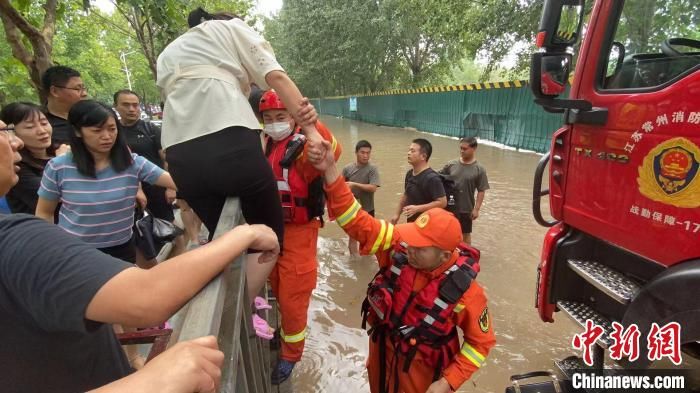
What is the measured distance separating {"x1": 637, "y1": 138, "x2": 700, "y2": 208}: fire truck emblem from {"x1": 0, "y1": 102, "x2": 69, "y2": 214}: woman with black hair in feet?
11.4

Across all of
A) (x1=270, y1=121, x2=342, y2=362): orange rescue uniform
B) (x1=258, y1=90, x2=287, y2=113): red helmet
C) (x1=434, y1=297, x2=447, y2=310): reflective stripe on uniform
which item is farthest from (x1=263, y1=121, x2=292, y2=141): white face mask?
(x1=434, y1=297, x2=447, y2=310): reflective stripe on uniform

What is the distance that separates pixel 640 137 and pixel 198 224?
12.8 feet

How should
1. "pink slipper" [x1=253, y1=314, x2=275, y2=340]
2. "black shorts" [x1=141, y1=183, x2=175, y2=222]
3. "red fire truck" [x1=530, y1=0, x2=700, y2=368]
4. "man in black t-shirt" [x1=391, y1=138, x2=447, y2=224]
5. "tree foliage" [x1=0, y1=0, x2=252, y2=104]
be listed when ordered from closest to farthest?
"red fire truck" [x1=530, y1=0, x2=700, y2=368]
"pink slipper" [x1=253, y1=314, x2=275, y2=340]
"tree foliage" [x1=0, y1=0, x2=252, y2=104]
"man in black t-shirt" [x1=391, y1=138, x2=447, y2=224]
"black shorts" [x1=141, y1=183, x2=175, y2=222]

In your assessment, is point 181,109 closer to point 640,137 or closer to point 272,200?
point 272,200

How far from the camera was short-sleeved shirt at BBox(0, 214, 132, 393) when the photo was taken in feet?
2.32

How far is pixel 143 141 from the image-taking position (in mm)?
4098

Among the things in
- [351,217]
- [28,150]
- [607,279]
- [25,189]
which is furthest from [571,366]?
[28,150]

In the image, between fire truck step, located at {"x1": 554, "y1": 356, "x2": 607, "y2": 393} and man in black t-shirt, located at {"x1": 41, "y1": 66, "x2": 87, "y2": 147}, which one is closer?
fire truck step, located at {"x1": 554, "y1": 356, "x2": 607, "y2": 393}

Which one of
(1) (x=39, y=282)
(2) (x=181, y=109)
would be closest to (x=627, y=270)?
(2) (x=181, y=109)

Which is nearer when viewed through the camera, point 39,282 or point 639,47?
point 39,282

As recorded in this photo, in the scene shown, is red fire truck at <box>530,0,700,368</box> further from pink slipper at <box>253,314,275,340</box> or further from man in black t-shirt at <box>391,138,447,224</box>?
pink slipper at <box>253,314,275,340</box>

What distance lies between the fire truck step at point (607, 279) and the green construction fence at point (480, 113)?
5720 mm

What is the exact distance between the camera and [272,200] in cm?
180

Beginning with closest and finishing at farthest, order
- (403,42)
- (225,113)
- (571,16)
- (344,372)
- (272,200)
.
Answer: (225,113)
(272,200)
(571,16)
(344,372)
(403,42)
